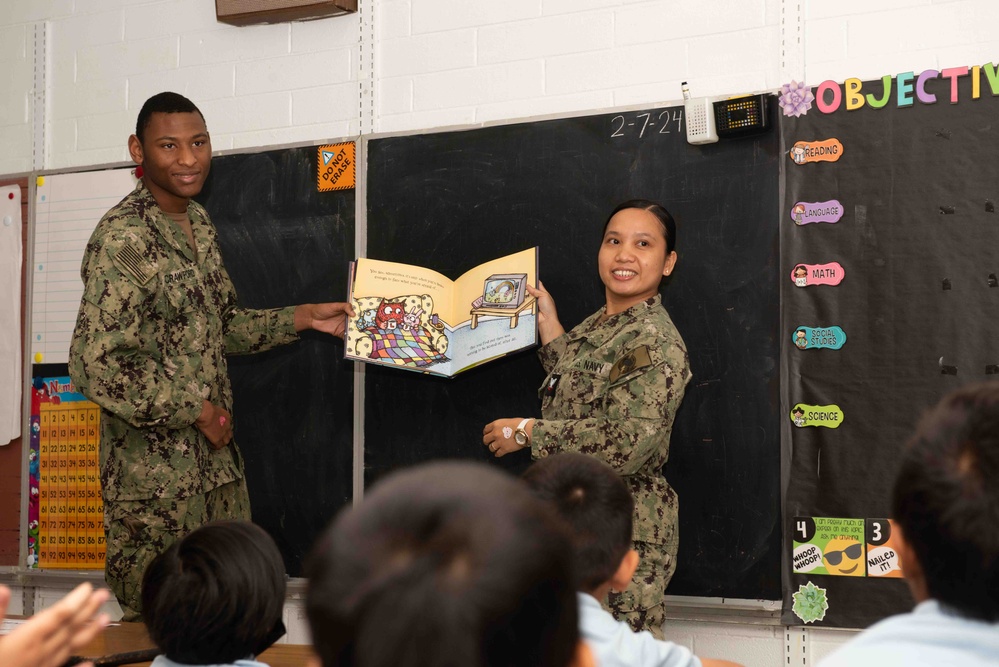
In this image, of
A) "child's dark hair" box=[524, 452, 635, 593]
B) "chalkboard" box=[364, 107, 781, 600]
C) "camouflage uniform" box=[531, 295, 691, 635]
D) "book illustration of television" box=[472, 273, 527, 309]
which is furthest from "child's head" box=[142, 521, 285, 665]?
"chalkboard" box=[364, 107, 781, 600]

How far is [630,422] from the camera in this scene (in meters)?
2.68

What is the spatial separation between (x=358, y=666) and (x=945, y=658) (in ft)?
1.91

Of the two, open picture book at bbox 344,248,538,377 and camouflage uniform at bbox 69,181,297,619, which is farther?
open picture book at bbox 344,248,538,377

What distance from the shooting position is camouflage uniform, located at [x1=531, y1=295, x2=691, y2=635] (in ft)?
8.80

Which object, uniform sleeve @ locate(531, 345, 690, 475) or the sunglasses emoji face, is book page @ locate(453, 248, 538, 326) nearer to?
uniform sleeve @ locate(531, 345, 690, 475)

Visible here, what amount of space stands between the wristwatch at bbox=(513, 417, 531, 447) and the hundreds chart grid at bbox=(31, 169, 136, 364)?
7.42ft

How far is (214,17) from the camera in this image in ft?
13.6

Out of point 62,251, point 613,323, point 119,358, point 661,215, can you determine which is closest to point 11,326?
point 62,251

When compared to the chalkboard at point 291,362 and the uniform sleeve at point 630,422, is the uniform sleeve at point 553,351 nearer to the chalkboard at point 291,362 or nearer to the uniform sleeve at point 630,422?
the uniform sleeve at point 630,422

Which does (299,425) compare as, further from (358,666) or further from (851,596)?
(358,666)

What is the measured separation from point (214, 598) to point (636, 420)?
4.74 feet

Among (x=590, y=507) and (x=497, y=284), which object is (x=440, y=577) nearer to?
(x=590, y=507)

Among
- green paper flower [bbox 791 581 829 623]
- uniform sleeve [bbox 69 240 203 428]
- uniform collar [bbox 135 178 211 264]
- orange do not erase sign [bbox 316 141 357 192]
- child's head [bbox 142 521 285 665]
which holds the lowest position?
green paper flower [bbox 791 581 829 623]

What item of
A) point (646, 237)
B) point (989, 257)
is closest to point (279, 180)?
point (646, 237)
